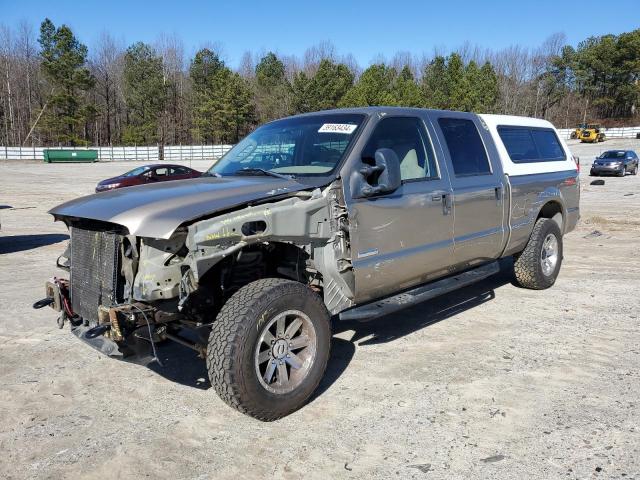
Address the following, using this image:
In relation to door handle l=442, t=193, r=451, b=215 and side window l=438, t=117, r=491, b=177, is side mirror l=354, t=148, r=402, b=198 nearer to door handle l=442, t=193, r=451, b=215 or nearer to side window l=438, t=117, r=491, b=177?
door handle l=442, t=193, r=451, b=215

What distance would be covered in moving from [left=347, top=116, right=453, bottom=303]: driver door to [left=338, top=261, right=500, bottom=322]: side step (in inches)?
3.0

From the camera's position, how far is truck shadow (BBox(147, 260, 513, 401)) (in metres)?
4.25

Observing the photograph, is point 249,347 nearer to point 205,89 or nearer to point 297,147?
point 297,147

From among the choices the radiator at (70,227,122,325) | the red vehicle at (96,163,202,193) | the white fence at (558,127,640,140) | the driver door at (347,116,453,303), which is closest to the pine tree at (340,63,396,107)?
the white fence at (558,127,640,140)

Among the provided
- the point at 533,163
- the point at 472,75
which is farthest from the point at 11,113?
the point at 533,163

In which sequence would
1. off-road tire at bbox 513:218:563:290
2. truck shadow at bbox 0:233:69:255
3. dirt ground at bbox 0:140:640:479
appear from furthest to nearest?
truck shadow at bbox 0:233:69:255 < off-road tire at bbox 513:218:563:290 < dirt ground at bbox 0:140:640:479

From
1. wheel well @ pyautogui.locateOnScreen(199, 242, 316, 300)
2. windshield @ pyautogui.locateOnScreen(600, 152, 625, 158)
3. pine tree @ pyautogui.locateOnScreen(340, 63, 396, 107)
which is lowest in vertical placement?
wheel well @ pyautogui.locateOnScreen(199, 242, 316, 300)

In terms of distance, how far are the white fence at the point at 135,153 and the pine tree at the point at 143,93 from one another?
14.6 metres

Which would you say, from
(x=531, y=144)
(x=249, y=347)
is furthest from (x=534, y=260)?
(x=249, y=347)

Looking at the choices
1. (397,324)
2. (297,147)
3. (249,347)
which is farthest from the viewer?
(397,324)

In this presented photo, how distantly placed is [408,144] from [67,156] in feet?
165

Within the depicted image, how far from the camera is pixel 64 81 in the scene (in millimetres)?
61719

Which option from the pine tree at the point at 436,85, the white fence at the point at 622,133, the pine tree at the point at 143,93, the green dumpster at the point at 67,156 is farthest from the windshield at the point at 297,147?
the white fence at the point at 622,133

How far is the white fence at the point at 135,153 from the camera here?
5100 centimetres
